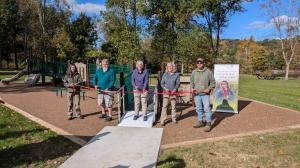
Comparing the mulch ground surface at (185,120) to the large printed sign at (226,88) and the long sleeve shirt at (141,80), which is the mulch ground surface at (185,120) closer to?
the large printed sign at (226,88)

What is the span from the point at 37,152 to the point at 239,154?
4.03 meters

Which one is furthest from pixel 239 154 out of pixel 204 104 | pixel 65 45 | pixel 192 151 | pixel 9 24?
pixel 9 24

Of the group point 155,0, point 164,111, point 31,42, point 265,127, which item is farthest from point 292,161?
point 31,42

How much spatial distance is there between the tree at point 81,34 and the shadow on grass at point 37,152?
33.9 meters

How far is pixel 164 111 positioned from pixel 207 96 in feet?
4.16

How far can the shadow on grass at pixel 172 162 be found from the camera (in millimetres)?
5711

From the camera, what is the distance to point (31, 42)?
4919 cm

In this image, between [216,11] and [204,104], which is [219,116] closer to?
[204,104]

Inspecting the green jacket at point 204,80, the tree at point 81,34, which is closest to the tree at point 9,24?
the tree at point 81,34

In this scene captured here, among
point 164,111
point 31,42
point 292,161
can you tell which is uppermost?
point 31,42

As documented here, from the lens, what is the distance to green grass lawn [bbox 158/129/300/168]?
19.2 ft

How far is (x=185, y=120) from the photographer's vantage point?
9422mm

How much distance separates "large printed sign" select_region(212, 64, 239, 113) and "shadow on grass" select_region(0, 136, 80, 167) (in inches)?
226

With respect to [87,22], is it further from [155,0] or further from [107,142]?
[107,142]
